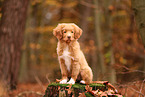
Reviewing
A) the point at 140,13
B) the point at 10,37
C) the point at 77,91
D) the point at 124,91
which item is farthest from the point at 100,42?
the point at 77,91

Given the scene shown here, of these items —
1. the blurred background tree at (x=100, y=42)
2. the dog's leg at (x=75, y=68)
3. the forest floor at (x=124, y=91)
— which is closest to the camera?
the dog's leg at (x=75, y=68)

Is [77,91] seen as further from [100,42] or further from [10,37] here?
[100,42]

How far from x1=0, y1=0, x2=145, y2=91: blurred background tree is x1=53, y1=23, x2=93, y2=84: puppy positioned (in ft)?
3.27

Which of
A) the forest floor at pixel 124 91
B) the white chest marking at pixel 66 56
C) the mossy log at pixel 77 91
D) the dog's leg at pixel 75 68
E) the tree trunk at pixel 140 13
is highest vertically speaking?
the tree trunk at pixel 140 13

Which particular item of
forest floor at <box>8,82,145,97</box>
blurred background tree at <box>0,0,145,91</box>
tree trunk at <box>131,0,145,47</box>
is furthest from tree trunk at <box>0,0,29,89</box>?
tree trunk at <box>131,0,145,47</box>

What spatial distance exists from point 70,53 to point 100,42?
581cm

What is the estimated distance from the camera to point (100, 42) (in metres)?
8.79

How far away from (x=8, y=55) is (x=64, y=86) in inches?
151

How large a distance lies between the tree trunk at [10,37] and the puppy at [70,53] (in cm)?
359

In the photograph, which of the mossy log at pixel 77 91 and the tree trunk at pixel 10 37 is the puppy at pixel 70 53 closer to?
the mossy log at pixel 77 91

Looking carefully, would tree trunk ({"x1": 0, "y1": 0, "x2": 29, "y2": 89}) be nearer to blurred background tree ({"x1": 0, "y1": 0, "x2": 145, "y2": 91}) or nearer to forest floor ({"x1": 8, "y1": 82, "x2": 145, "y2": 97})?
blurred background tree ({"x1": 0, "y1": 0, "x2": 145, "y2": 91})

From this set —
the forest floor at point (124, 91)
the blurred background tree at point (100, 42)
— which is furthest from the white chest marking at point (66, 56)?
the forest floor at point (124, 91)

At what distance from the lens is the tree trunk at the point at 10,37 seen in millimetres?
6203

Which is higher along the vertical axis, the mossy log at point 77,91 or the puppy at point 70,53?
the puppy at point 70,53
